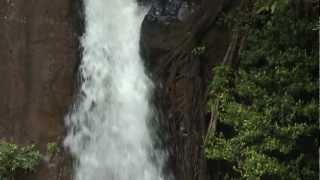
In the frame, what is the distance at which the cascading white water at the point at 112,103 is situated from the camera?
10.5m

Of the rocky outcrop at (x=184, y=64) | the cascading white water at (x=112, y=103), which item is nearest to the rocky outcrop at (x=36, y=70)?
the cascading white water at (x=112, y=103)

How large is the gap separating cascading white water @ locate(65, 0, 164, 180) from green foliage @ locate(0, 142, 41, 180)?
60 centimetres

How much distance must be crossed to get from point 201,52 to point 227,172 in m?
1.90

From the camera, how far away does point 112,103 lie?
10.9m

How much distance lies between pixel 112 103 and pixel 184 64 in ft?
4.13

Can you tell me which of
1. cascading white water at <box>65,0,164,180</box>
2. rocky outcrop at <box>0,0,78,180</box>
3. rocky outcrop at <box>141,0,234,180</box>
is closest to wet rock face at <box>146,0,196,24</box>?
rocky outcrop at <box>141,0,234,180</box>

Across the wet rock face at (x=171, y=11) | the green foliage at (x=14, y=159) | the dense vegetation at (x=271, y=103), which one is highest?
the wet rock face at (x=171, y=11)

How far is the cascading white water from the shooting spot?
10.5m

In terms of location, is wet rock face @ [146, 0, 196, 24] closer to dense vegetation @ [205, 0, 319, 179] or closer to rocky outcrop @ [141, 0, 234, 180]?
rocky outcrop @ [141, 0, 234, 180]

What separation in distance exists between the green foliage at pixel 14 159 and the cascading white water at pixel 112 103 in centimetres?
60

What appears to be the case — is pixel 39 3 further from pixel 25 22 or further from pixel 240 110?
pixel 240 110

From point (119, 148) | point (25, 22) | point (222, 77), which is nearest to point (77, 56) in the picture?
point (25, 22)

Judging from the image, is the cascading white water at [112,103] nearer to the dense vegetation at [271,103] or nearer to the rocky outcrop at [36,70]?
the rocky outcrop at [36,70]

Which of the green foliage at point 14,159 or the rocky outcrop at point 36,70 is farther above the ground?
the rocky outcrop at point 36,70
